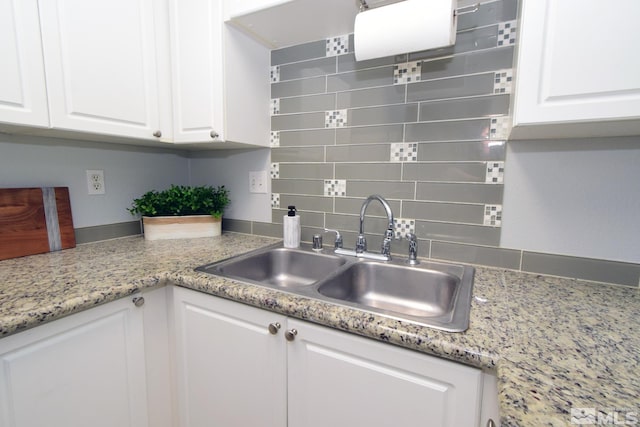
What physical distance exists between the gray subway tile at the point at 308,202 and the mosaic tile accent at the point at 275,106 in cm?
42

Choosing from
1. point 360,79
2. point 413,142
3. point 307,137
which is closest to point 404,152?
point 413,142

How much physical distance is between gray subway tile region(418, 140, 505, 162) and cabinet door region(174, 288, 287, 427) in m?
0.83

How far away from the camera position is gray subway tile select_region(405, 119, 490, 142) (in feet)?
3.55

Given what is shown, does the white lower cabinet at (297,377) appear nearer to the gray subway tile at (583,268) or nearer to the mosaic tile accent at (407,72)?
the gray subway tile at (583,268)

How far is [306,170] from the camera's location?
1452 millimetres

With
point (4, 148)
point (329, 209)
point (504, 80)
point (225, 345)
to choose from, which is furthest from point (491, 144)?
point (4, 148)

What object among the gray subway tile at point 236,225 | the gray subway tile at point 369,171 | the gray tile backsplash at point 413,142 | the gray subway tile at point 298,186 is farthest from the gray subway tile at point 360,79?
the gray subway tile at point 236,225

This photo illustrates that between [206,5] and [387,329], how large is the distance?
1.39m

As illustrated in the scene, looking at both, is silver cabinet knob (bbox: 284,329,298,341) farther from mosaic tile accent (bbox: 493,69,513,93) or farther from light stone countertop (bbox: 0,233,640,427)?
mosaic tile accent (bbox: 493,69,513,93)

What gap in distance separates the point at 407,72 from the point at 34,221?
160 cm

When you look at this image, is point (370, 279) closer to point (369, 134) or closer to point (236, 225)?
point (369, 134)

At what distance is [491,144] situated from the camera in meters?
1.07

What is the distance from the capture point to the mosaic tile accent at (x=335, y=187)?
4.47ft

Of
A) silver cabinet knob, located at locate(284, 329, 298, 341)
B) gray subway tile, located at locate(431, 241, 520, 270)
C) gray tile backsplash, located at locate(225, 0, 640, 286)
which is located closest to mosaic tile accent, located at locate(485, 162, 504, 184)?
gray tile backsplash, located at locate(225, 0, 640, 286)
